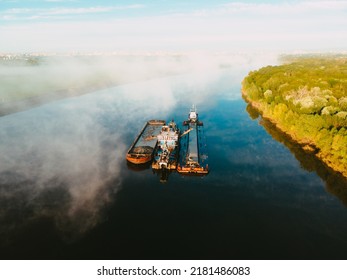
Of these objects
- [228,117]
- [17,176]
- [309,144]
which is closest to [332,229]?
[309,144]

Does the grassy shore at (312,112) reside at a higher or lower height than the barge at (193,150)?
higher

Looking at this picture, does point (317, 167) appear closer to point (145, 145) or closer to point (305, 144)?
point (305, 144)

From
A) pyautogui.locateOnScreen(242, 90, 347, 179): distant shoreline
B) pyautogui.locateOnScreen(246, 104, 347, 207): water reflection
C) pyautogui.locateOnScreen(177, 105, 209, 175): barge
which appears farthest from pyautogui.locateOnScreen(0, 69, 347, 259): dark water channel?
pyautogui.locateOnScreen(177, 105, 209, 175): barge

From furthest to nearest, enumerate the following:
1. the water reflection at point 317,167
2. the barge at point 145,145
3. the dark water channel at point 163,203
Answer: the barge at point 145,145 → the water reflection at point 317,167 → the dark water channel at point 163,203

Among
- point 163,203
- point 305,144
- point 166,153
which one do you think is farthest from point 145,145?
point 305,144

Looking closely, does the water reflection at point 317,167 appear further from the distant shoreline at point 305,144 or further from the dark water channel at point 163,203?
the distant shoreline at point 305,144

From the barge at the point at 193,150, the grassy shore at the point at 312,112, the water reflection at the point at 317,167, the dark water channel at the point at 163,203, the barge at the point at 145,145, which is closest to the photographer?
the dark water channel at the point at 163,203

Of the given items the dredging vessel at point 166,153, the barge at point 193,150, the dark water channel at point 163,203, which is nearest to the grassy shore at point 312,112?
the dark water channel at point 163,203
